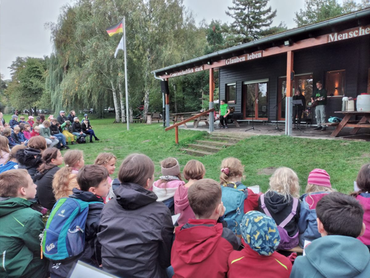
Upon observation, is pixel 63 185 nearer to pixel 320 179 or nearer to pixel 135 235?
pixel 135 235

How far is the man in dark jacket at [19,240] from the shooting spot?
1856 millimetres

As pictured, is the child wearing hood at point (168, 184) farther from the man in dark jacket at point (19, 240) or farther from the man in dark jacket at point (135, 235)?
the man in dark jacket at point (19, 240)

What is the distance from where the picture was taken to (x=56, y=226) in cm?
181

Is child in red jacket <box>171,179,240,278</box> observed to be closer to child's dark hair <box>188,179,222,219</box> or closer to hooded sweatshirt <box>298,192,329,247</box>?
child's dark hair <box>188,179,222,219</box>

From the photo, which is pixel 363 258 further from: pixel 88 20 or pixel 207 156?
pixel 88 20

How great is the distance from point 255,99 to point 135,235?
42.4ft

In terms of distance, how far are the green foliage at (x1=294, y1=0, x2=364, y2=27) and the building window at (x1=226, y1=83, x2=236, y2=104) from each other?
20958 millimetres

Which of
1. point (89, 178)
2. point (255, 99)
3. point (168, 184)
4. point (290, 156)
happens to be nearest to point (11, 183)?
point (89, 178)

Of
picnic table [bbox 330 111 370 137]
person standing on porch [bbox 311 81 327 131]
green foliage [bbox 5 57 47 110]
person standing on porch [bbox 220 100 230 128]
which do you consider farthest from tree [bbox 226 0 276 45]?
green foliage [bbox 5 57 47 110]

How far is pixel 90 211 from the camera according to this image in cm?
196

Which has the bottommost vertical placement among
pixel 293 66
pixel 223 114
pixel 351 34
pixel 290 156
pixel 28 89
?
pixel 290 156

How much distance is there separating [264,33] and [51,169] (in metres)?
32.1

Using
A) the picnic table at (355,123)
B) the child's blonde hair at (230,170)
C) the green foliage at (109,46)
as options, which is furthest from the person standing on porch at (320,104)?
the green foliage at (109,46)

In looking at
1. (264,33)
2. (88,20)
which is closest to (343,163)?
(88,20)
